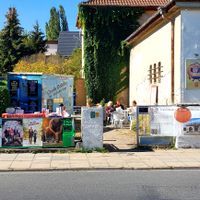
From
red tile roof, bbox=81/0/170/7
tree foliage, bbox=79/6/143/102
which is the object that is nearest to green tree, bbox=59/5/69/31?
red tile roof, bbox=81/0/170/7

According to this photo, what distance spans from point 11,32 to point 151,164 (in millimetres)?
43976

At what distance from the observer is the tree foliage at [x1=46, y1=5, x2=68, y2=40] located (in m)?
108

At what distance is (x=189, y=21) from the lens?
18.5 metres

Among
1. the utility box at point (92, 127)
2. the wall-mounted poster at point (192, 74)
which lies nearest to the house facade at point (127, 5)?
the wall-mounted poster at point (192, 74)

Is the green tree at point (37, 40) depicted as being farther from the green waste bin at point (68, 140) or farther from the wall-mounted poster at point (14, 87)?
the green waste bin at point (68, 140)

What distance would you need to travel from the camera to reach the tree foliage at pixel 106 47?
→ 3059 centimetres

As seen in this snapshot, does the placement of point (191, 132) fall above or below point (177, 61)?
below

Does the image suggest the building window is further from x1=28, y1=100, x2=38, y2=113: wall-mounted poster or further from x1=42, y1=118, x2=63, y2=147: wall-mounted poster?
x1=42, y1=118, x2=63, y2=147: wall-mounted poster

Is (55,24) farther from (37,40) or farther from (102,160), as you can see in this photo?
(102,160)

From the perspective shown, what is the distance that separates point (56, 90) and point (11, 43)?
3025cm

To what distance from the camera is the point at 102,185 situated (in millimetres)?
9570

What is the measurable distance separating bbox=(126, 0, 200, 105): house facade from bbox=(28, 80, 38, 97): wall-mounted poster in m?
5.32

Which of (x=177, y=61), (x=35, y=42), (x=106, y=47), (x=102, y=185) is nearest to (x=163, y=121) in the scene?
(x=177, y=61)

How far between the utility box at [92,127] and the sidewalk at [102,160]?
605 mm
